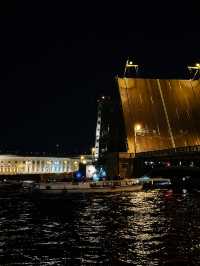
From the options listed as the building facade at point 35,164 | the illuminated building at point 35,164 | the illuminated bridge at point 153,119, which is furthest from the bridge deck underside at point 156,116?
the illuminated building at point 35,164

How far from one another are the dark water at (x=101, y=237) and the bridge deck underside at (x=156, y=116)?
3672cm

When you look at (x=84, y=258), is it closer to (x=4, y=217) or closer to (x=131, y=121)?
(x=4, y=217)

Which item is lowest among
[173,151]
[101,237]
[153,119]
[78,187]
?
[101,237]

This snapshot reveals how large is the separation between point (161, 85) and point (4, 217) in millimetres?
45052

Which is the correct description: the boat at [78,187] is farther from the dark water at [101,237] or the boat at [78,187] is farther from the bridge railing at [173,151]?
the dark water at [101,237]

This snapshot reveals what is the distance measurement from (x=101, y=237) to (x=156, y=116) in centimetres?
4971

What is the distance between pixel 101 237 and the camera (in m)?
18.4

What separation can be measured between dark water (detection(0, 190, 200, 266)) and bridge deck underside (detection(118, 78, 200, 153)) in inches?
1446

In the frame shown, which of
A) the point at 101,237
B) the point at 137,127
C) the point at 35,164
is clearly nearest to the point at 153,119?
the point at 137,127

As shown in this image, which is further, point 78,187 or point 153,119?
point 153,119

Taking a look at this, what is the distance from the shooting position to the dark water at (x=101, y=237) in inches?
572

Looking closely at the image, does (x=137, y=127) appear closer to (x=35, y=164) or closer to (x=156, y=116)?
(x=156, y=116)

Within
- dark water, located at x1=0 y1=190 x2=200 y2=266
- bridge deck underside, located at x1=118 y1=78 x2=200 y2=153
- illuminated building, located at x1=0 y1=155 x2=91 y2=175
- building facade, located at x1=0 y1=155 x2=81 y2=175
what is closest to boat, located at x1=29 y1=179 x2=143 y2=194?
dark water, located at x1=0 y1=190 x2=200 y2=266

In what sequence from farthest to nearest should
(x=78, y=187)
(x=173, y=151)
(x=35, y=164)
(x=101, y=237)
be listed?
(x=35, y=164)
(x=173, y=151)
(x=78, y=187)
(x=101, y=237)
